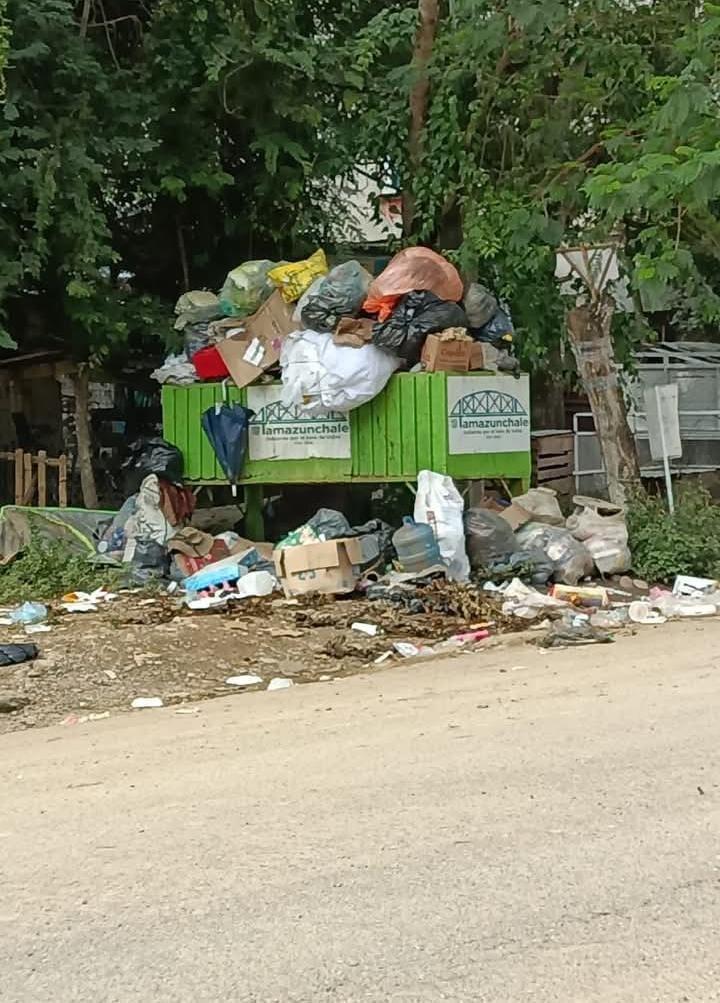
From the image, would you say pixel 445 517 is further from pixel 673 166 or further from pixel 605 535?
Answer: pixel 673 166

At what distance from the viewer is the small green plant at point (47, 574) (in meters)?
9.48

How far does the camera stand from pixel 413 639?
322 inches

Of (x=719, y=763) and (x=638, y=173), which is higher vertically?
(x=638, y=173)

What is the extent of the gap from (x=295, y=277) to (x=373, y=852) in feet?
25.2

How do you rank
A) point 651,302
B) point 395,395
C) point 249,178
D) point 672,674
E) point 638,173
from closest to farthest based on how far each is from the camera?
point 672,674 < point 638,173 < point 651,302 < point 395,395 < point 249,178

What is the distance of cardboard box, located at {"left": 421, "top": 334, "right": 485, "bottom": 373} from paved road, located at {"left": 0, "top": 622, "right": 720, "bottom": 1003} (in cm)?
445

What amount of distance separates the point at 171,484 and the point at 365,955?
8.22 metres

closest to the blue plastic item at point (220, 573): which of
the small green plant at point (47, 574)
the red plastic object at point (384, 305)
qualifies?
the small green plant at point (47, 574)

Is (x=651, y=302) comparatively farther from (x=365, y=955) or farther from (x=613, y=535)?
(x=365, y=955)

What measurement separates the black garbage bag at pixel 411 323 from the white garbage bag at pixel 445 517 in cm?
115

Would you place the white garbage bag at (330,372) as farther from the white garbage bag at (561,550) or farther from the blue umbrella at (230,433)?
the white garbage bag at (561,550)

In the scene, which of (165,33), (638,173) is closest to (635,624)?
(638,173)

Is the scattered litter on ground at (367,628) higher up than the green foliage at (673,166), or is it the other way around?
the green foliage at (673,166)

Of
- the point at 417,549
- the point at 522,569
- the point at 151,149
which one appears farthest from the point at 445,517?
the point at 151,149
